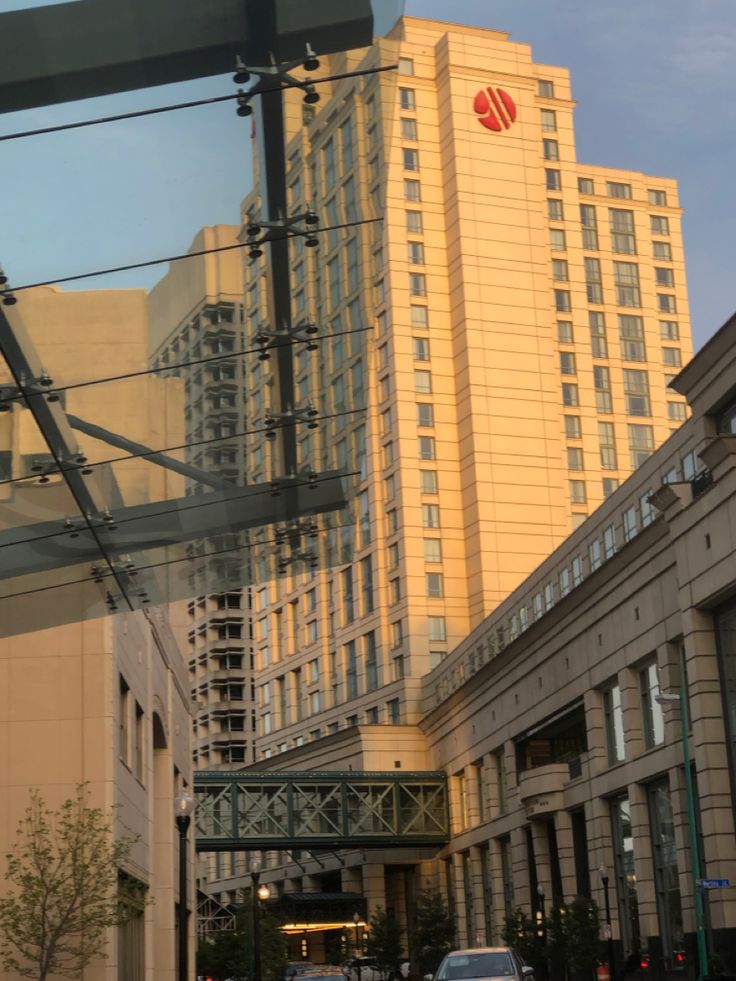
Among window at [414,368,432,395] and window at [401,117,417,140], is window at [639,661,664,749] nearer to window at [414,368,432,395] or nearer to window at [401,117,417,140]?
window at [414,368,432,395]

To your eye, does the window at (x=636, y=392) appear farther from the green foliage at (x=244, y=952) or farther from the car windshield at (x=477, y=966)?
the car windshield at (x=477, y=966)

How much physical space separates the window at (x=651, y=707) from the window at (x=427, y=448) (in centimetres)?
4347

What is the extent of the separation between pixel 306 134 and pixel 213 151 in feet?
3.43

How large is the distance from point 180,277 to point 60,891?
64.6 ft

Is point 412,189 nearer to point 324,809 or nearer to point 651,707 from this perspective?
point 324,809

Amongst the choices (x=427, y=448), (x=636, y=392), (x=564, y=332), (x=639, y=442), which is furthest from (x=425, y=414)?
(x=636, y=392)

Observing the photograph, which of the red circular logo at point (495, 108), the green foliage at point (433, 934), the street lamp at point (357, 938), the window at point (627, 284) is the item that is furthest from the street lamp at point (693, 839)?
the window at point (627, 284)

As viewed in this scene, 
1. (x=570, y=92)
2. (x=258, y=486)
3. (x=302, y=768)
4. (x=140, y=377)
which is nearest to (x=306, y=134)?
(x=140, y=377)

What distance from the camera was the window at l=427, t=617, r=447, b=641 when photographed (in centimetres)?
9088

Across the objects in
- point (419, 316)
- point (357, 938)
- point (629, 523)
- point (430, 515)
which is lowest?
point (357, 938)

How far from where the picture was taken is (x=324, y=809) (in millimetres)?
82750

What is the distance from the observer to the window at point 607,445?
3971 inches

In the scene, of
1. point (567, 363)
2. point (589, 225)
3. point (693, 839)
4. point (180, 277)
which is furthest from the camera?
point (589, 225)

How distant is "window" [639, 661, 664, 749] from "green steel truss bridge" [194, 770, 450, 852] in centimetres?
3301
